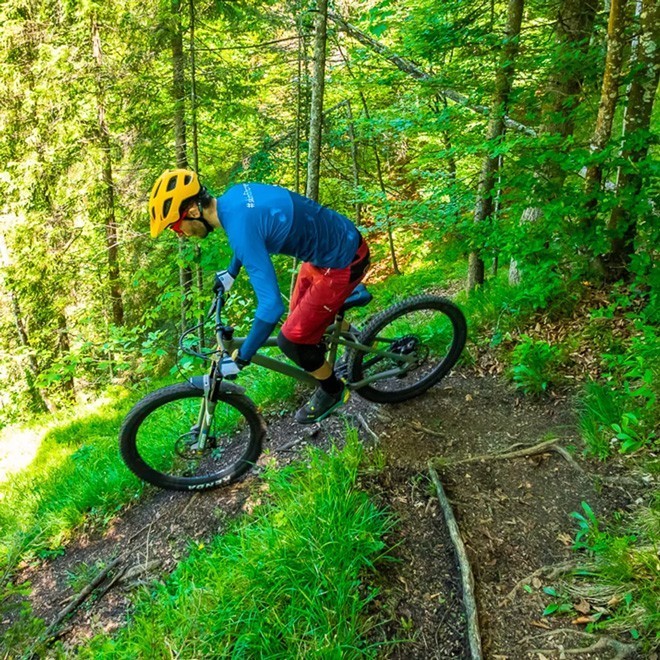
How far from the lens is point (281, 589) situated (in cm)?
258

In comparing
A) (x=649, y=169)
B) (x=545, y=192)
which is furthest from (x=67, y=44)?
(x=649, y=169)

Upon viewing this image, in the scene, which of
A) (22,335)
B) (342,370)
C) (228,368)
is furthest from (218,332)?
(22,335)

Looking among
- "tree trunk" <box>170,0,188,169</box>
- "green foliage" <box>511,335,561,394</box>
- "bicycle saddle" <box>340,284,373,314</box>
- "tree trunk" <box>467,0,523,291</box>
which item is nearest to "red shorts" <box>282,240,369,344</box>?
"bicycle saddle" <box>340,284,373,314</box>

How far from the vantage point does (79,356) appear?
302 inches

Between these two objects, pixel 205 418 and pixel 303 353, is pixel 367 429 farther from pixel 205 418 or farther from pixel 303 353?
pixel 205 418

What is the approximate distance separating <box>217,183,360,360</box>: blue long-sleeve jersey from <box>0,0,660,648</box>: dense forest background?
1.97m

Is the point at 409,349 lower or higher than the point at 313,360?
lower

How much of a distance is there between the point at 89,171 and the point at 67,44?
2706mm

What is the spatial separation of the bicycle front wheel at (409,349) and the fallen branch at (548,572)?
202 centimetres

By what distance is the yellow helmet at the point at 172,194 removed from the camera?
10.4 ft

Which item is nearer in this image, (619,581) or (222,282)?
(619,581)

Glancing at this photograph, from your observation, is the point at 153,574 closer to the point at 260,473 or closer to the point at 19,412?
the point at 260,473

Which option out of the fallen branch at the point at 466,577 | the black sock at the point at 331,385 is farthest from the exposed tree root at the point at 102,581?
the fallen branch at the point at 466,577

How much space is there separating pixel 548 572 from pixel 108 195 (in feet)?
40.4
